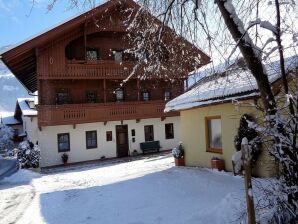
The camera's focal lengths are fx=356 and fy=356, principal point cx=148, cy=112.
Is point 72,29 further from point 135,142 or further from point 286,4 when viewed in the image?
point 286,4

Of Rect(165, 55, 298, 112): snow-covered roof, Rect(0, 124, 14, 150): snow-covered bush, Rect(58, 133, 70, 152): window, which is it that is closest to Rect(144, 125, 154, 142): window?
Rect(58, 133, 70, 152): window

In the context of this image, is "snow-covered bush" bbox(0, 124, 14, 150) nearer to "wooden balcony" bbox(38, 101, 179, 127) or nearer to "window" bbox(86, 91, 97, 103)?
"window" bbox(86, 91, 97, 103)

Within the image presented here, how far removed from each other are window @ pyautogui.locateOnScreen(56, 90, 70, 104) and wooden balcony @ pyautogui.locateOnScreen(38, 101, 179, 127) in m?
1.66

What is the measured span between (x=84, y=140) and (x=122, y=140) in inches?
114

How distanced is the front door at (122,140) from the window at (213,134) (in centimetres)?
1235

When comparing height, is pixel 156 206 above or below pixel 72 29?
below

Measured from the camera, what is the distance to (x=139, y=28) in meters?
7.59

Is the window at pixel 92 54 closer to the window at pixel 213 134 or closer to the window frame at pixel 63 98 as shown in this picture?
the window frame at pixel 63 98

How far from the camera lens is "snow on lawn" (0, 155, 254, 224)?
7457mm

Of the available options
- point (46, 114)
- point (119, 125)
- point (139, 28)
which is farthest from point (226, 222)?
point (119, 125)

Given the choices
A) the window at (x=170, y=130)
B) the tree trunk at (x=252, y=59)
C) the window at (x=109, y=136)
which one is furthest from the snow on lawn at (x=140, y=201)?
the window at (x=170, y=130)

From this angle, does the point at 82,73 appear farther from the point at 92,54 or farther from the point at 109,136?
the point at 109,136

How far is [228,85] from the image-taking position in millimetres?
11680

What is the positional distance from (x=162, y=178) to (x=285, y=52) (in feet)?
27.1
